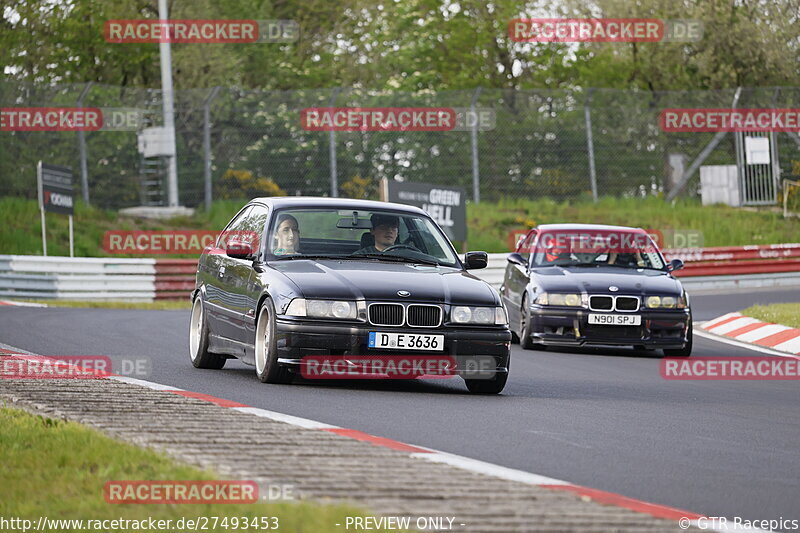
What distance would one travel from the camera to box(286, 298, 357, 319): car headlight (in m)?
10.8

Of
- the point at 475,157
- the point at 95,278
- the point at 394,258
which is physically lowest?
the point at 95,278

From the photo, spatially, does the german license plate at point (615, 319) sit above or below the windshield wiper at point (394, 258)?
below

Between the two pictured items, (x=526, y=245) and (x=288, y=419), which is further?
(x=526, y=245)

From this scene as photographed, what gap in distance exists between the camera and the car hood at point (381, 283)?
1082 cm

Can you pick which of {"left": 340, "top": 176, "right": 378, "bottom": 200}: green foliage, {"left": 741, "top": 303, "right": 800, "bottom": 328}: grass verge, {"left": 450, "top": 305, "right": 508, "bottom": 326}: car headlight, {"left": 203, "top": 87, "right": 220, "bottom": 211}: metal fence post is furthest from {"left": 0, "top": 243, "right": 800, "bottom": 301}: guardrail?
{"left": 450, "top": 305, "right": 508, "bottom": 326}: car headlight

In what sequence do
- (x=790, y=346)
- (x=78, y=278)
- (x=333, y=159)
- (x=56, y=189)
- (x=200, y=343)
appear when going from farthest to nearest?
1. (x=333, y=159)
2. (x=56, y=189)
3. (x=78, y=278)
4. (x=790, y=346)
5. (x=200, y=343)

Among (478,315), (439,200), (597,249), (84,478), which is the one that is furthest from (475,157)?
(84,478)

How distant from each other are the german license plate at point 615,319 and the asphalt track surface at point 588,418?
464 millimetres

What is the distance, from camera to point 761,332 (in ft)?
61.7

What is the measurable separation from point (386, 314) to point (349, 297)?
11.5 inches

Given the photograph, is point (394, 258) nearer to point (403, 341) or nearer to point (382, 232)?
point (382, 232)

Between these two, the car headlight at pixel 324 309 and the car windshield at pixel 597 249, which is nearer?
the car headlight at pixel 324 309

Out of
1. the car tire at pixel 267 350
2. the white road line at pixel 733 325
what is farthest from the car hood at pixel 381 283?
the white road line at pixel 733 325

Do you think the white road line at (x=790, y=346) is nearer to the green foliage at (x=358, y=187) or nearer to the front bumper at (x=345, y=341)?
the front bumper at (x=345, y=341)
